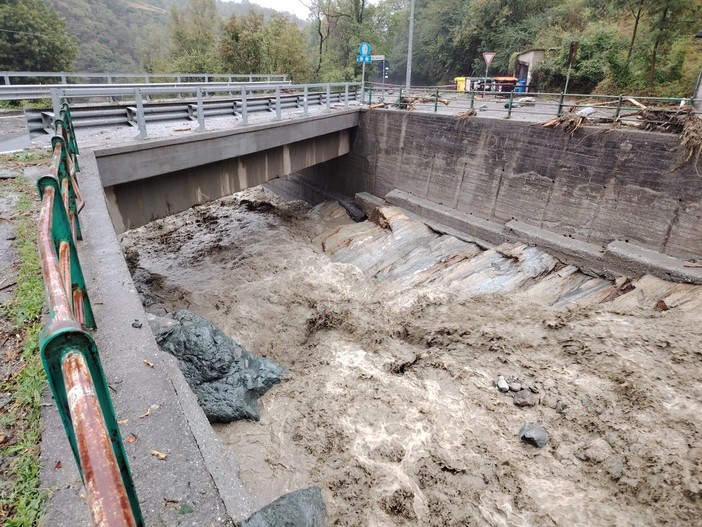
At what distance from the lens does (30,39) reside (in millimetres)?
33031

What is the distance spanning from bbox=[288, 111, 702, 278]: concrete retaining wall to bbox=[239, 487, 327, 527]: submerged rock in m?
10.3

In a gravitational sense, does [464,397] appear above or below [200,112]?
below

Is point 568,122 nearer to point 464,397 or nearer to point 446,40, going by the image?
point 464,397

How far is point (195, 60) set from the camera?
1303 inches

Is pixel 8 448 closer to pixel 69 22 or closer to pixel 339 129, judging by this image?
pixel 339 129

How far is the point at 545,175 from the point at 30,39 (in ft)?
132

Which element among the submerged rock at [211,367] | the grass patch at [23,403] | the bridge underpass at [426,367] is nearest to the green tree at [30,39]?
the bridge underpass at [426,367]

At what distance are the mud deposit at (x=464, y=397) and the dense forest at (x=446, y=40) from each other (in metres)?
14.4

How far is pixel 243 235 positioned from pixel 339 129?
5.39 m

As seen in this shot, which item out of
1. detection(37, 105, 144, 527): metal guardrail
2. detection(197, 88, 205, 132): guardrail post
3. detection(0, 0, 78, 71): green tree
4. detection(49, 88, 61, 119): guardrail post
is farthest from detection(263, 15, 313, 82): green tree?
detection(37, 105, 144, 527): metal guardrail

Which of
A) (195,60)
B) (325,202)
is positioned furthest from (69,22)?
(325,202)

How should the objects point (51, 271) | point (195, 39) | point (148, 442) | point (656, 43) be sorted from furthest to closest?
Result: point (195, 39) → point (656, 43) → point (148, 442) → point (51, 271)

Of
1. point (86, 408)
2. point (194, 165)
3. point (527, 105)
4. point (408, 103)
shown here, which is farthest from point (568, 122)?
point (86, 408)

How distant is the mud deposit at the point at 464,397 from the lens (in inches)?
215
